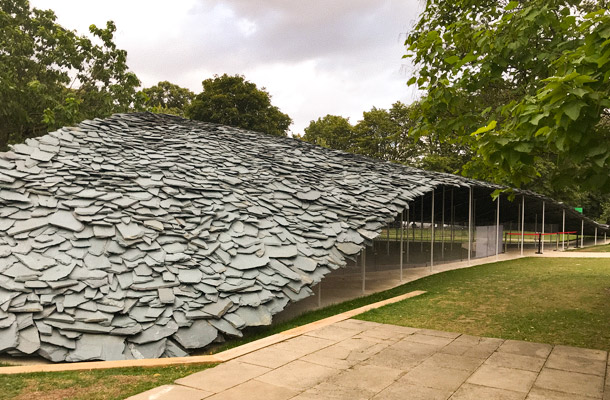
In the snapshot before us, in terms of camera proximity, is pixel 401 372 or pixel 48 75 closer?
pixel 401 372

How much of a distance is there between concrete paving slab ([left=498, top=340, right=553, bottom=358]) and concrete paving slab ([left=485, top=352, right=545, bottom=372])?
0.16 meters

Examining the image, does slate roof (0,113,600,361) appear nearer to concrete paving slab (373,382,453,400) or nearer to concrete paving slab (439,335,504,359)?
concrete paving slab (439,335,504,359)

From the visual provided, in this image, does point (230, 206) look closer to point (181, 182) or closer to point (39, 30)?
point (181, 182)

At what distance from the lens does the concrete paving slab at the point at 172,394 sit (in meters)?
4.01

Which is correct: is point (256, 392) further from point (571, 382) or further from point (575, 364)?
point (575, 364)

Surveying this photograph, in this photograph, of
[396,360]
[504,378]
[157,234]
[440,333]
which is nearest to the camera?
[504,378]

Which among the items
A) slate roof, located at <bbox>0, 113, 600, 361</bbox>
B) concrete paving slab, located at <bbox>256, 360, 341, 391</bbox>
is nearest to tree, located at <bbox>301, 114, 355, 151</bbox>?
slate roof, located at <bbox>0, 113, 600, 361</bbox>

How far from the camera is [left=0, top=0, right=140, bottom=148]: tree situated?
1622 cm

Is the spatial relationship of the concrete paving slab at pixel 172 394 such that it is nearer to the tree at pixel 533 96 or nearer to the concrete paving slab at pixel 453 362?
the concrete paving slab at pixel 453 362

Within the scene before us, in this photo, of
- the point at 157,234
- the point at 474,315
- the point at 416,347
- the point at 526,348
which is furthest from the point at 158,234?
the point at 526,348

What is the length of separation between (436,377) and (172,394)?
2.63 metres

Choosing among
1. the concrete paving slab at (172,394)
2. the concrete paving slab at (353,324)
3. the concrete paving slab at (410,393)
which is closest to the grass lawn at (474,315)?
the concrete paving slab at (172,394)

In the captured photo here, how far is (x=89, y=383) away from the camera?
4.54m

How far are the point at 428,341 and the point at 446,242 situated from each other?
11.5 metres
